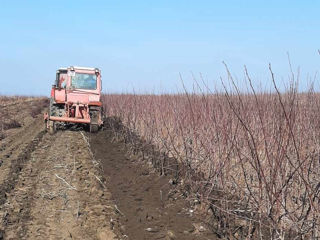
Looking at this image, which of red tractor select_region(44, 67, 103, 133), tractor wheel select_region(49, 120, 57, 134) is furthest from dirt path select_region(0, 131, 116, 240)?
tractor wheel select_region(49, 120, 57, 134)

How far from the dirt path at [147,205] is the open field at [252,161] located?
0.23 meters

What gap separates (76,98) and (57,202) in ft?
25.7

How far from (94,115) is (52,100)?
1689 millimetres

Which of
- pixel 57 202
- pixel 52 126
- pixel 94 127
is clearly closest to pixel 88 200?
pixel 57 202

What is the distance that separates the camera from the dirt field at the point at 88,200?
450 cm

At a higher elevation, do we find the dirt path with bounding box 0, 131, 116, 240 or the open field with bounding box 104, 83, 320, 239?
the open field with bounding box 104, 83, 320, 239

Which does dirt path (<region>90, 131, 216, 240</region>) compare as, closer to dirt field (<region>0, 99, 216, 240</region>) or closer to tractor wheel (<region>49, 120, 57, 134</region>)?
dirt field (<region>0, 99, 216, 240</region>)

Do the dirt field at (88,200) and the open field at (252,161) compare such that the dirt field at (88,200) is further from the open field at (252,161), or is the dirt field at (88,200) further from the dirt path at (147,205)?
the open field at (252,161)

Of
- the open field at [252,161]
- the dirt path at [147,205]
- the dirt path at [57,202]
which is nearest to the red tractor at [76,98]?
the open field at [252,161]

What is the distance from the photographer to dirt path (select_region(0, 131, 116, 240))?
14.8ft

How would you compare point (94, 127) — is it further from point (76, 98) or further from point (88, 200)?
point (88, 200)

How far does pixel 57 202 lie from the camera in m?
5.53

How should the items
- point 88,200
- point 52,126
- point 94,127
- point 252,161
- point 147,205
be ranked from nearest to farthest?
point 252,161 → point 147,205 → point 88,200 → point 94,127 → point 52,126

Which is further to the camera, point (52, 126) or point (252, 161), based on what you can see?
point (52, 126)
